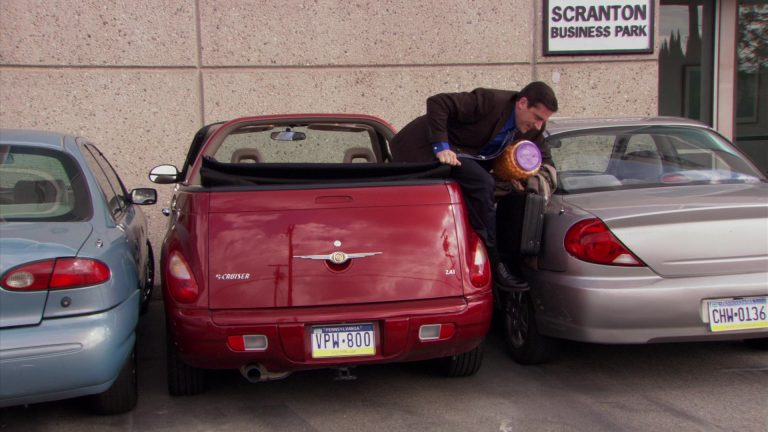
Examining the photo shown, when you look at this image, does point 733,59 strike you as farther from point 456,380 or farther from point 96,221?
point 96,221

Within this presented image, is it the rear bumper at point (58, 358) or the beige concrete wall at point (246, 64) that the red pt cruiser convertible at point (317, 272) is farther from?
the beige concrete wall at point (246, 64)

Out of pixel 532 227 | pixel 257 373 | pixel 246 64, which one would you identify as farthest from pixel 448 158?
pixel 246 64

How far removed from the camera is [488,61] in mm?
8336

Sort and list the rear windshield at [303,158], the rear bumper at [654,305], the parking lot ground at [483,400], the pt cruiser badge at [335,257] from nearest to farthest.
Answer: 1. the pt cruiser badge at [335,257]
2. the parking lot ground at [483,400]
3. the rear bumper at [654,305]
4. the rear windshield at [303,158]

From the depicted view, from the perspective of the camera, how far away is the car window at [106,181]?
4.35 metres

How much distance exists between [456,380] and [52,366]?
2.25 meters

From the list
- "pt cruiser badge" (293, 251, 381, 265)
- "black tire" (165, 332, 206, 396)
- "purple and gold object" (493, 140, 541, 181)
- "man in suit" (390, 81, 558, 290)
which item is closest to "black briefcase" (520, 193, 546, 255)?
"man in suit" (390, 81, 558, 290)

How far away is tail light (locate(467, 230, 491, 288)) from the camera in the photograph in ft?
13.3

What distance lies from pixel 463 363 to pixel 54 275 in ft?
7.43

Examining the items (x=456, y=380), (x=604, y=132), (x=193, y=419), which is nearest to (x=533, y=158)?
(x=604, y=132)

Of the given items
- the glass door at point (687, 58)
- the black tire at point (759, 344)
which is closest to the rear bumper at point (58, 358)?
the black tire at point (759, 344)

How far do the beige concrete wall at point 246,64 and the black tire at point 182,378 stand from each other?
3.65 meters

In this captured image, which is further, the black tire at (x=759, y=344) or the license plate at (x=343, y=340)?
the black tire at (x=759, y=344)

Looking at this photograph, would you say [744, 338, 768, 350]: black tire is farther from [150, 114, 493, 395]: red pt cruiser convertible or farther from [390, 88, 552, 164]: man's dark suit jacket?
[150, 114, 493, 395]: red pt cruiser convertible
